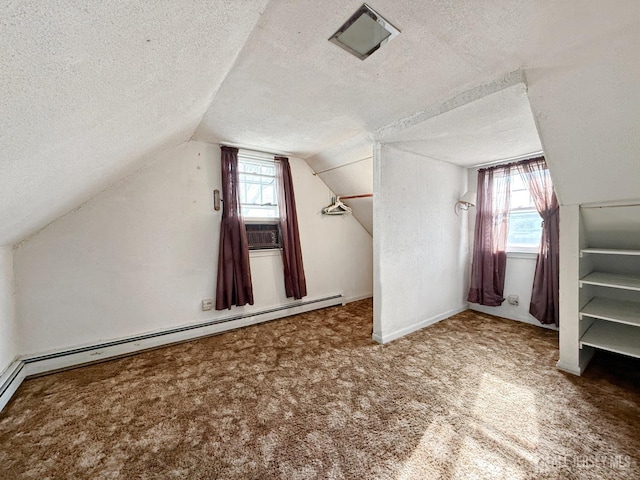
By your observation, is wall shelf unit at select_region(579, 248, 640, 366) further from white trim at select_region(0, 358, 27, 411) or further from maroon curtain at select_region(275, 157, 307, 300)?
white trim at select_region(0, 358, 27, 411)

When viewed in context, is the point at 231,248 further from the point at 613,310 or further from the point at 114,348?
the point at 613,310

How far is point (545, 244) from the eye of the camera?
274 centimetres

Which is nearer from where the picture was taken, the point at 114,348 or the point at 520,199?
the point at 114,348

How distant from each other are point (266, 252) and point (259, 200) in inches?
25.7

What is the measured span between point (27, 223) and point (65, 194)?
366 millimetres

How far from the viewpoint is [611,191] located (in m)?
1.75

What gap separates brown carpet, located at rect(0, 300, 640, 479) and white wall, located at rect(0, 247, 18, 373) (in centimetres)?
28

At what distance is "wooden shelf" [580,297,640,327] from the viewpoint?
1826 millimetres

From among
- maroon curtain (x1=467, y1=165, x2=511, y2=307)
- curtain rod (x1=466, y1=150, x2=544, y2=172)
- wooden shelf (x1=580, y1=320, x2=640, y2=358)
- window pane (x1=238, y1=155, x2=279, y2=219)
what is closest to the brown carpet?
wooden shelf (x1=580, y1=320, x2=640, y2=358)

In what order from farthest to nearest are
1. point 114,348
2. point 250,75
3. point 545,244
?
point 545,244, point 114,348, point 250,75

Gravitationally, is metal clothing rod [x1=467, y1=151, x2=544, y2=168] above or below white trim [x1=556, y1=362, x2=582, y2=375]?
above


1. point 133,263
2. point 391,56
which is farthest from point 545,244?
point 133,263

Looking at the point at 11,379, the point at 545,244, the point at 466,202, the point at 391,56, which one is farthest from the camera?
the point at 466,202

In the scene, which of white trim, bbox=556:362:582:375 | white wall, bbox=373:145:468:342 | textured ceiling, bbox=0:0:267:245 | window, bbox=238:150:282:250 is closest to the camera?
textured ceiling, bbox=0:0:267:245
